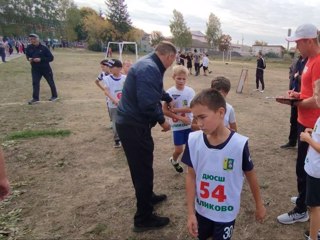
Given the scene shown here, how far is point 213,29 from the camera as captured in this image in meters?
76.1

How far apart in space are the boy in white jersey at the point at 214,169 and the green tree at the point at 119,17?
8171 centimetres

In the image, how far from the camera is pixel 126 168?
17.3ft

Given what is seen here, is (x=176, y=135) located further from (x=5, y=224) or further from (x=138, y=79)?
(x=5, y=224)

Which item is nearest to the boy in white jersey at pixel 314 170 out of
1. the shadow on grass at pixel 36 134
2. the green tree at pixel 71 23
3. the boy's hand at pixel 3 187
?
the boy's hand at pixel 3 187

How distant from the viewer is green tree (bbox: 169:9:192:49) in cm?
7622

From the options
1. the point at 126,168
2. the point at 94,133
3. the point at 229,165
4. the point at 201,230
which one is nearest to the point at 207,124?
the point at 229,165

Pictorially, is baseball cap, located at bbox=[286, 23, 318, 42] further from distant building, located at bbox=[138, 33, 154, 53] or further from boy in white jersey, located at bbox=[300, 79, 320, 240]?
distant building, located at bbox=[138, 33, 154, 53]

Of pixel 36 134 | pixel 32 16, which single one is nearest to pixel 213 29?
pixel 32 16

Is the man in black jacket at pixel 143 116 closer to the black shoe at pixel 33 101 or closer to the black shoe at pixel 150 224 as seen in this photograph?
the black shoe at pixel 150 224

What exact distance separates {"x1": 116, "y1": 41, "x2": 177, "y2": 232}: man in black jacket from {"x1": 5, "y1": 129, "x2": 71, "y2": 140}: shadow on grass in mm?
4149

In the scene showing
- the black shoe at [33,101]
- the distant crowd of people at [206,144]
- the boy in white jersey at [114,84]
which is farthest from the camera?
the black shoe at [33,101]

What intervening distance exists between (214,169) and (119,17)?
85.8 metres

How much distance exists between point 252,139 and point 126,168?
10.4 ft

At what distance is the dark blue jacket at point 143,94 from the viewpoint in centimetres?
301
